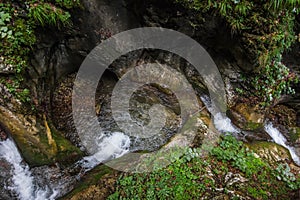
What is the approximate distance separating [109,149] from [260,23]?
4.09 m

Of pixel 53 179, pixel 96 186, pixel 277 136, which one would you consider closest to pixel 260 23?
pixel 277 136

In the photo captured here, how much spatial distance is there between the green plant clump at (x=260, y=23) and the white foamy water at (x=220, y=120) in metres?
1.31

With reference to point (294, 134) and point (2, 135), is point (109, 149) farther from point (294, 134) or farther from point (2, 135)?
point (294, 134)

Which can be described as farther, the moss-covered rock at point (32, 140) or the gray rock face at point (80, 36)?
the gray rock face at point (80, 36)

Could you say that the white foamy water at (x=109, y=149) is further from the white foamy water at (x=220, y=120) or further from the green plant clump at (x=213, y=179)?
the white foamy water at (x=220, y=120)

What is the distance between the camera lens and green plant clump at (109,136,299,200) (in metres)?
3.51

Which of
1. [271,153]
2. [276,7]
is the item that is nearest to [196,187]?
[271,153]

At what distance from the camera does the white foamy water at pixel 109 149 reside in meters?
4.40

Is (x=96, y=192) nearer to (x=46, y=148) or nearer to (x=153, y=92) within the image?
(x=46, y=148)

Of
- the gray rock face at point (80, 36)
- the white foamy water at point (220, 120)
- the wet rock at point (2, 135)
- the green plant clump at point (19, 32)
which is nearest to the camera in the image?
the green plant clump at point (19, 32)

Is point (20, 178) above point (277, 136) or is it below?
below

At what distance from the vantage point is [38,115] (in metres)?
3.95

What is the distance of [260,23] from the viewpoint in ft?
14.1

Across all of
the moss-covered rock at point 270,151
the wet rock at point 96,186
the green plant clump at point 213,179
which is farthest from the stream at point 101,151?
the green plant clump at point 213,179
